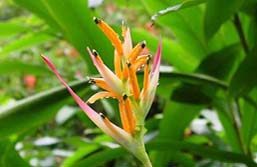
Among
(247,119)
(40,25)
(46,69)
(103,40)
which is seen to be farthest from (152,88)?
(40,25)

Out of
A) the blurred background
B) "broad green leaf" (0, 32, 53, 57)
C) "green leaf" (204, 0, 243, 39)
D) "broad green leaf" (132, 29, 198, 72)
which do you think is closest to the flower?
the blurred background

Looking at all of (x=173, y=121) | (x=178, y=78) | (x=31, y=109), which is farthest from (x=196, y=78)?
(x=31, y=109)

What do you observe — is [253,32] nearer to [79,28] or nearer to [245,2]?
[245,2]

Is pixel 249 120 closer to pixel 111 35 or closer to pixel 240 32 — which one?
pixel 240 32

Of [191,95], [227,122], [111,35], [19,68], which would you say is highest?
[111,35]

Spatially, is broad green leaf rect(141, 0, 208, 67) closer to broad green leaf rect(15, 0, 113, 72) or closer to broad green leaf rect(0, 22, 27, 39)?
broad green leaf rect(15, 0, 113, 72)

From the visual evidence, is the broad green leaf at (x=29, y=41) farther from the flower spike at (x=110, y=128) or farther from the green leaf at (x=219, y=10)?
the flower spike at (x=110, y=128)

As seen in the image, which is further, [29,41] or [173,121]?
[29,41]
